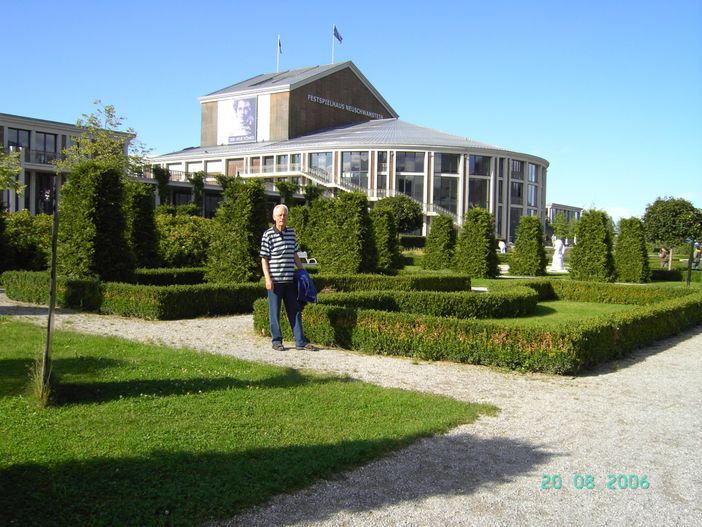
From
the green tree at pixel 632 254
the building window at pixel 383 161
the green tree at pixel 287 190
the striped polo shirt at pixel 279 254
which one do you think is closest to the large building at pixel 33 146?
the green tree at pixel 287 190

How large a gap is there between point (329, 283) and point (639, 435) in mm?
10382

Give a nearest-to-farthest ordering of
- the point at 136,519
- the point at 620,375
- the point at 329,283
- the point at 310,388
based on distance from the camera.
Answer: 1. the point at 136,519
2. the point at 310,388
3. the point at 620,375
4. the point at 329,283

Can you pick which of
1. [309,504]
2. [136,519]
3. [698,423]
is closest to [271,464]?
[309,504]

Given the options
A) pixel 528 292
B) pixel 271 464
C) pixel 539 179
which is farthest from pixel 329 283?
pixel 539 179

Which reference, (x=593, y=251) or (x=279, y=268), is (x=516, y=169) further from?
(x=279, y=268)

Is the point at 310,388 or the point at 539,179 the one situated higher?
the point at 539,179

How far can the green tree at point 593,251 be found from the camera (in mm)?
23828

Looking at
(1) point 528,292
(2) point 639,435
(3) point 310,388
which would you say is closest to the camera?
(2) point 639,435

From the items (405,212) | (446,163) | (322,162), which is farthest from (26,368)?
(446,163)

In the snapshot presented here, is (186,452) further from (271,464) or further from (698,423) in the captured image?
(698,423)

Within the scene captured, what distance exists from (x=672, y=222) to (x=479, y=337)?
23.3 m

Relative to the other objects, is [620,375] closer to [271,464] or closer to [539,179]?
[271,464]

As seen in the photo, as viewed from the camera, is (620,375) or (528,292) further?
(528,292)

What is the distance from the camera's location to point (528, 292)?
1415cm
